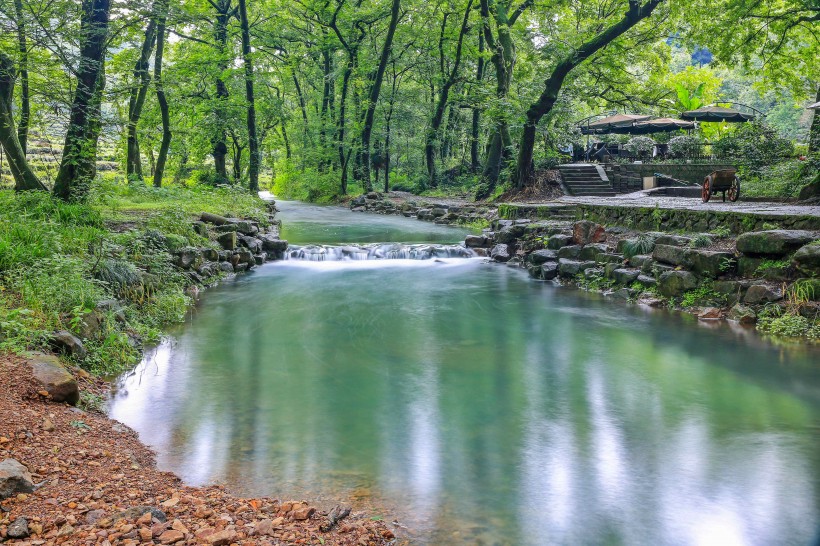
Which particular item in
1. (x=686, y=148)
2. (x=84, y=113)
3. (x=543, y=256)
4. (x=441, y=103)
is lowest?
(x=543, y=256)

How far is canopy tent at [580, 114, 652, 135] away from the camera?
87.0ft

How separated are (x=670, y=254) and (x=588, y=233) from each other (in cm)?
272

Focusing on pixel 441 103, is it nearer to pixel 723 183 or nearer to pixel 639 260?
pixel 723 183

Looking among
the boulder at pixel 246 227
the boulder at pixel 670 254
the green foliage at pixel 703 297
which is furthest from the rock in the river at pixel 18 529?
the boulder at pixel 246 227

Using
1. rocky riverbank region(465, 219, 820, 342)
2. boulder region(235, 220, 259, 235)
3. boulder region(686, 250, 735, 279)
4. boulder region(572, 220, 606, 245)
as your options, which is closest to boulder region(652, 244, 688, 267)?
rocky riverbank region(465, 219, 820, 342)

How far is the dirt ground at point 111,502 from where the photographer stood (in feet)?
10.7

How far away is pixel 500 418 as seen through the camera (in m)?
6.01

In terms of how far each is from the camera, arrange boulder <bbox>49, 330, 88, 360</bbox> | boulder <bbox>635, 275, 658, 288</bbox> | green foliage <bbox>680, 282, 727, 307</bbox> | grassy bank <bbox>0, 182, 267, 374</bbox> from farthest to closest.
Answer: boulder <bbox>635, 275, 658, 288</bbox> → green foliage <bbox>680, 282, 727, 307</bbox> → grassy bank <bbox>0, 182, 267, 374</bbox> → boulder <bbox>49, 330, 88, 360</bbox>

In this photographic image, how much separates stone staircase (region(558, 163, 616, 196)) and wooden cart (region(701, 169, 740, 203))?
8.08m

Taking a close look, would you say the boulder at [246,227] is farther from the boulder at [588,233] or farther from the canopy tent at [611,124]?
the canopy tent at [611,124]

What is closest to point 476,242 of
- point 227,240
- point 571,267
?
point 571,267

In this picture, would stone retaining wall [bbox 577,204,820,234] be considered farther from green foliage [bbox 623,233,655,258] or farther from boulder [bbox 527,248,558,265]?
boulder [bbox 527,248,558,265]

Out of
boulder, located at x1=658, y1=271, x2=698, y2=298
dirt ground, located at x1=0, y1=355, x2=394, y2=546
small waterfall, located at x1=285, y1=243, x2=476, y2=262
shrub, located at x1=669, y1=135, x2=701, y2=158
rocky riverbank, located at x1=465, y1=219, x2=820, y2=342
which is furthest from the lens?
shrub, located at x1=669, y1=135, x2=701, y2=158

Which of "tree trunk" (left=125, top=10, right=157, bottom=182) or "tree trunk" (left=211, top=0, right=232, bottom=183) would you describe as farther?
"tree trunk" (left=211, top=0, right=232, bottom=183)
